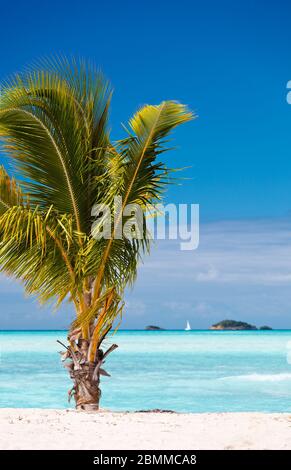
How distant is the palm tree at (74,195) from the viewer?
8781 mm

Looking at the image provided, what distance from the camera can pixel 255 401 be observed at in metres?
18.5

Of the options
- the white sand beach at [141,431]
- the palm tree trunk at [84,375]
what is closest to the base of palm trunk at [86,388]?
the palm tree trunk at [84,375]

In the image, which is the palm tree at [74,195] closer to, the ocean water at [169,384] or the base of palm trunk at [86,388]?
the base of palm trunk at [86,388]

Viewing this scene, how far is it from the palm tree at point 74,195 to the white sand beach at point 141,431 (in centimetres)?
136

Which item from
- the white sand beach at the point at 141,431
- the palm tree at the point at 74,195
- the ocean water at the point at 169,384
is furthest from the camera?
the ocean water at the point at 169,384

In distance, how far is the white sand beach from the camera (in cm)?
621

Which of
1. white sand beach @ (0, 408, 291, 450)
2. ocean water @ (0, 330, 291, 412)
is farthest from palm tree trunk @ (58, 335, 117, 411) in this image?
ocean water @ (0, 330, 291, 412)

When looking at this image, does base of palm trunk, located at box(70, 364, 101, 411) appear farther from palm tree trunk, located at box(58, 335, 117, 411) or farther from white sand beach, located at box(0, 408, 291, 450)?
white sand beach, located at box(0, 408, 291, 450)

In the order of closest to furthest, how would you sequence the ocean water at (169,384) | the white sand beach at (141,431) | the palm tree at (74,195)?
1. the white sand beach at (141,431)
2. the palm tree at (74,195)
3. the ocean water at (169,384)

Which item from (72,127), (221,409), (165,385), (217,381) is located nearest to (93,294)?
(72,127)

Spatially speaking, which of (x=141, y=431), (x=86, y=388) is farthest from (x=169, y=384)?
(x=141, y=431)

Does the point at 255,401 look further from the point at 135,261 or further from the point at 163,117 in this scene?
the point at 163,117

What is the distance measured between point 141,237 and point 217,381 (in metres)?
15.8

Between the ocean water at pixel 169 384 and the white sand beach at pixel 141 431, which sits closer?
the white sand beach at pixel 141 431
